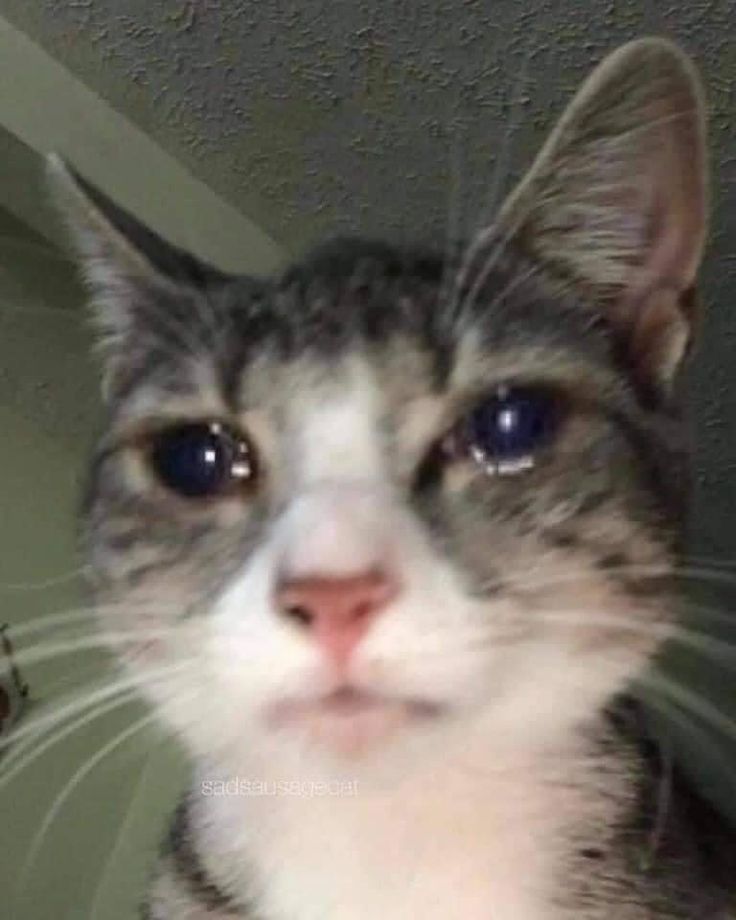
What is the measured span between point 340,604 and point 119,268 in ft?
1.12

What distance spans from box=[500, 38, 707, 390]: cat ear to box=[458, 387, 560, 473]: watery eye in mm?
84

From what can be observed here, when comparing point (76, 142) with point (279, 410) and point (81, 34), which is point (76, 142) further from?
point (279, 410)

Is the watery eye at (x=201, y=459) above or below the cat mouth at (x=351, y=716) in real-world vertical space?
above

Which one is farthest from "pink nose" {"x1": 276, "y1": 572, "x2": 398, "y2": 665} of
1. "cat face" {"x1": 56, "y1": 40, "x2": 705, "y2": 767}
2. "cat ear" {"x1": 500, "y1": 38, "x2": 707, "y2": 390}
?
"cat ear" {"x1": 500, "y1": 38, "x2": 707, "y2": 390}

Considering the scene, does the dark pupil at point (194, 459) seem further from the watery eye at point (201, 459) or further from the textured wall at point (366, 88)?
the textured wall at point (366, 88)

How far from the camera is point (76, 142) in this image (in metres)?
1.35

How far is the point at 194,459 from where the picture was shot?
87cm

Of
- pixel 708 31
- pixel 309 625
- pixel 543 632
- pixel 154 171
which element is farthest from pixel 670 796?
pixel 154 171

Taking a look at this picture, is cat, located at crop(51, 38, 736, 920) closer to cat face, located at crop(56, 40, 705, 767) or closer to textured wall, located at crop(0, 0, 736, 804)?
cat face, located at crop(56, 40, 705, 767)

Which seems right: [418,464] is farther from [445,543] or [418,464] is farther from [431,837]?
[431,837]

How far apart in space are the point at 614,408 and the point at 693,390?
2.19 feet

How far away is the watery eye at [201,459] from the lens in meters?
0.85

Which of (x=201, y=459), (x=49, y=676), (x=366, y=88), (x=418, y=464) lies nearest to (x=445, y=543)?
(x=418, y=464)

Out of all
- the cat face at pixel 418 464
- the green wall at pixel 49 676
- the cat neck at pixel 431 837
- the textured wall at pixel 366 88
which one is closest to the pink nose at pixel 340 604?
the cat face at pixel 418 464
